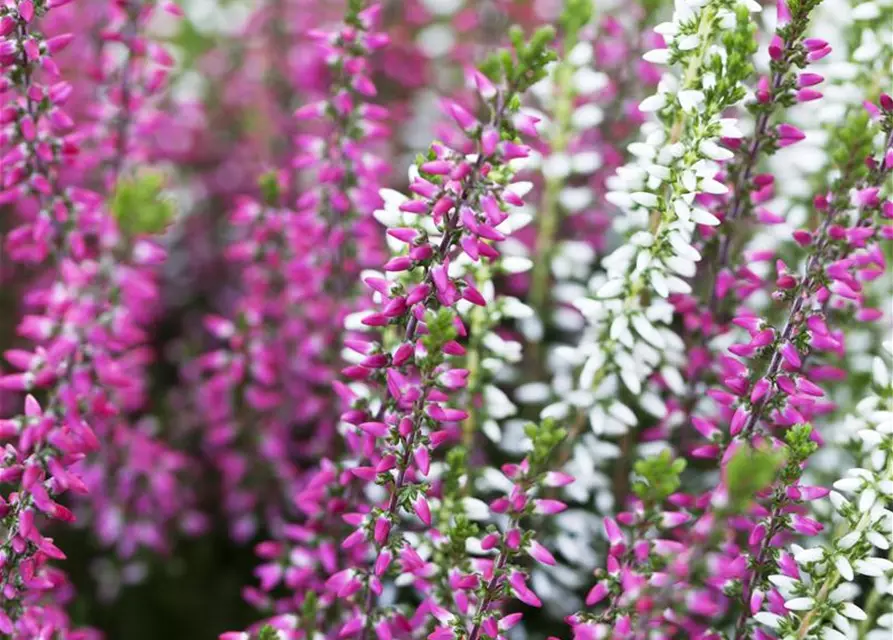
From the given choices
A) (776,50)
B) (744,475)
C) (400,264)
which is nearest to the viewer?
(744,475)

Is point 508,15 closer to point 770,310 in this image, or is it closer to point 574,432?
point 770,310

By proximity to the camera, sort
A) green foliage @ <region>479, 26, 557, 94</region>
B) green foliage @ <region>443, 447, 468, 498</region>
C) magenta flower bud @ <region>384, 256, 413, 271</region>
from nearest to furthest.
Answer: green foliage @ <region>479, 26, 557, 94</region> → magenta flower bud @ <region>384, 256, 413, 271</region> → green foliage @ <region>443, 447, 468, 498</region>

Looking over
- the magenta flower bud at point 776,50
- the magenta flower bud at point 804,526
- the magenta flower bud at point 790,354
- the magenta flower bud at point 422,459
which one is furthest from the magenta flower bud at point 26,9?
the magenta flower bud at point 804,526

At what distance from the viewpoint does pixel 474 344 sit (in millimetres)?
1582

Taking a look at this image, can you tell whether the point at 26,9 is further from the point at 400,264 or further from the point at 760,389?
the point at 760,389

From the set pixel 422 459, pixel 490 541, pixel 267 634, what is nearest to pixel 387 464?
pixel 422 459

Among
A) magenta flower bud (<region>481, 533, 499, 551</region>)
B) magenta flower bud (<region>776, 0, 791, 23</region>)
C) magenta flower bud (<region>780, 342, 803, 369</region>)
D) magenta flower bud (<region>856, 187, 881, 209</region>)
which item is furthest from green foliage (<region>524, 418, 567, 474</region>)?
magenta flower bud (<region>776, 0, 791, 23</region>)

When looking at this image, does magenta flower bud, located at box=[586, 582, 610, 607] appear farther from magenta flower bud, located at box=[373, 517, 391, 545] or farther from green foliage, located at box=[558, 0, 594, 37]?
green foliage, located at box=[558, 0, 594, 37]

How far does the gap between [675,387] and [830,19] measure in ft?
3.34

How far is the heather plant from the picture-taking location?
127cm

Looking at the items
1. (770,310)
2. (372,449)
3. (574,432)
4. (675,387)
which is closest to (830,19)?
(770,310)

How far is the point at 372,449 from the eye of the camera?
1386 mm

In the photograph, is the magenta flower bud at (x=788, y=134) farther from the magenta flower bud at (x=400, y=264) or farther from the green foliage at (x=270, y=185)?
the green foliage at (x=270, y=185)

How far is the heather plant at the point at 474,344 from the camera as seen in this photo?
1.27m
